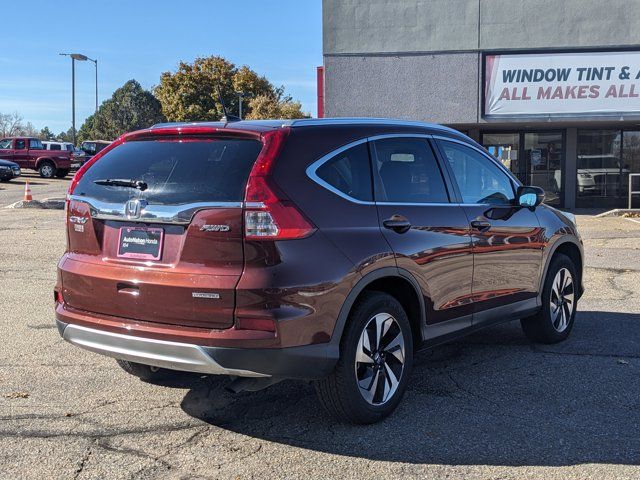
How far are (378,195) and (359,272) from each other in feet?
1.97

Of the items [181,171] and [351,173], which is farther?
[351,173]

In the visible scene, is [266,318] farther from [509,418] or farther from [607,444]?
[607,444]

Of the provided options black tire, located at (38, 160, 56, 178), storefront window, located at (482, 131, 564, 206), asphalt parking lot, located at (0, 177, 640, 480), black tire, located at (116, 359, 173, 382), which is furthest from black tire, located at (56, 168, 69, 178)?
black tire, located at (116, 359, 173, 382)

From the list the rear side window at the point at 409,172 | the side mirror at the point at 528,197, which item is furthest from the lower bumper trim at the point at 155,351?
the side mirror at the point at 528,197

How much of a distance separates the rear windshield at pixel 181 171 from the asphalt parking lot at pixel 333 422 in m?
1.38

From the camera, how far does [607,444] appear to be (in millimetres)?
4012

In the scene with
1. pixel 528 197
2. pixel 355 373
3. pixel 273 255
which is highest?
pixel 528 197

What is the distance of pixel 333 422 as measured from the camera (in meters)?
4.34

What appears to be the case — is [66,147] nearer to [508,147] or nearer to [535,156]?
[508,147]

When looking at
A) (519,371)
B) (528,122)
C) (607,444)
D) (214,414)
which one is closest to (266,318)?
(214,414)

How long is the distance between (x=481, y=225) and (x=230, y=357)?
7.51 feet

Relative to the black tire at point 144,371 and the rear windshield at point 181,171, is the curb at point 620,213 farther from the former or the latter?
the rear windshield at point 181,171

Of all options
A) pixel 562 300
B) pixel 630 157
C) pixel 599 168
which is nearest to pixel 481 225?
pixel 562 300

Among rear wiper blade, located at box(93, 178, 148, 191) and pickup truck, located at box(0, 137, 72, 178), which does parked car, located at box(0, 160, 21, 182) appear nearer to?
pickup truck, located at box(0, 137, 72, 178)
